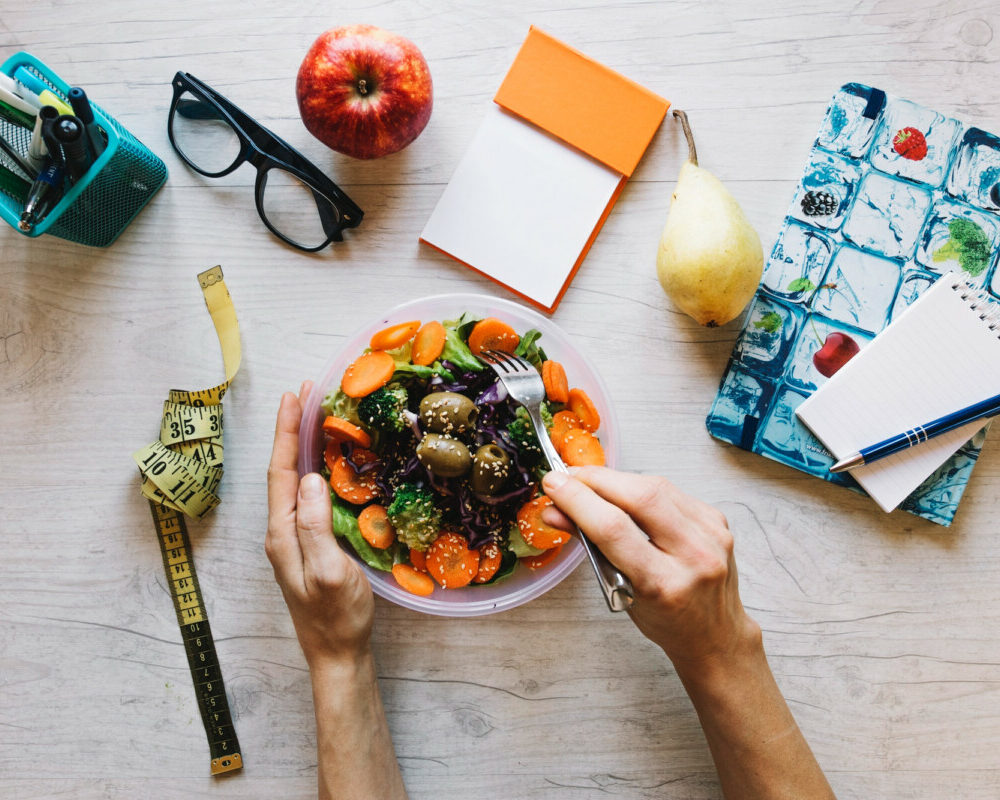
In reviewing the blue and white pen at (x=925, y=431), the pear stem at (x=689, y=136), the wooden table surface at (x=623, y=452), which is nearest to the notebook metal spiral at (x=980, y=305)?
the blue and white pen at (x=925, y=431)

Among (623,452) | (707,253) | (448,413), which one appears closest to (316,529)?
(448,413)

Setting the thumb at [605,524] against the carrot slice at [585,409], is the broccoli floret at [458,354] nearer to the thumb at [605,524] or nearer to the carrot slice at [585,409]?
the carrot slice at [585,409]

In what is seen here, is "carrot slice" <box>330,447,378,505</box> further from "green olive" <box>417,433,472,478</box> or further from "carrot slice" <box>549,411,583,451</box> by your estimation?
"carrot slice" <box>549,411,583,451</box>

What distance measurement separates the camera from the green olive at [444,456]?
1.09 metres

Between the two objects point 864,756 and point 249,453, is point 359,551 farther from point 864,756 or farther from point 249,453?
point 864,756

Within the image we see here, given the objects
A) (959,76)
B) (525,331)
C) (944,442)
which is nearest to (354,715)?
(525,331)

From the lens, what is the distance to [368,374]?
1169 millimetres

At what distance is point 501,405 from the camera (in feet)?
3.91

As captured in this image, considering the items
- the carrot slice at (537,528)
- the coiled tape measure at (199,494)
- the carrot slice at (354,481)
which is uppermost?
the carrot slice at (537,528)

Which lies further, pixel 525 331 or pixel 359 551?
pixel 525 331

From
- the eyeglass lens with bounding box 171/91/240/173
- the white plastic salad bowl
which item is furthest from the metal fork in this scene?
the eyeglass lens with bounding box 171/91/240/173

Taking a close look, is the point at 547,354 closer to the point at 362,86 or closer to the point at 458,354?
the point at 458,354

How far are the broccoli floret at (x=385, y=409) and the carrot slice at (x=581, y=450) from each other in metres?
0.27

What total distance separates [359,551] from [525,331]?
49 cm
